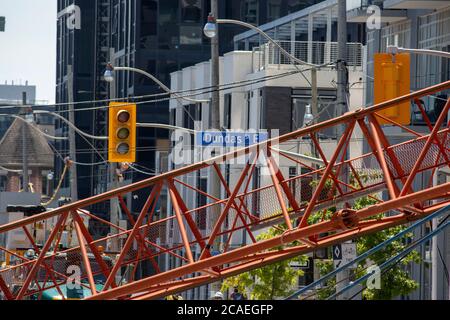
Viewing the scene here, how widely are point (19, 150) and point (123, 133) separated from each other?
4280 inches

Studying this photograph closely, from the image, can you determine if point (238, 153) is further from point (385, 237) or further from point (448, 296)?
point (448, 296)

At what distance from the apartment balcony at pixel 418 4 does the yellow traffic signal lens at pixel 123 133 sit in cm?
1480

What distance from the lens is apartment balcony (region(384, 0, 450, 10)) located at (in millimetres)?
45188

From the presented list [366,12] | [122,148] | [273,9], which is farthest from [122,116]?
[273,9]

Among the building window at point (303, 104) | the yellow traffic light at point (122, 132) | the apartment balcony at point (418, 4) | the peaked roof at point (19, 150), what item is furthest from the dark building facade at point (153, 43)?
the yellow traffic light at point (122, 132)

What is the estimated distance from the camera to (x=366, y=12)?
163ft

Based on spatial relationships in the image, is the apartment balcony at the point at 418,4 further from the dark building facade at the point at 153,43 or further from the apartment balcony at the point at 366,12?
the dark building facade at the point at 153,43

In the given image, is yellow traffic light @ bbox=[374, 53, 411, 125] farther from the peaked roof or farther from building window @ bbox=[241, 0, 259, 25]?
the peaked roof

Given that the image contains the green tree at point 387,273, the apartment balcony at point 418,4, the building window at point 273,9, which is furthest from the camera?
the building window at point 273,9

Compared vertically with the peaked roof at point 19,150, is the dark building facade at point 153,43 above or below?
above

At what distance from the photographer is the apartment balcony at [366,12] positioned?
159 feet

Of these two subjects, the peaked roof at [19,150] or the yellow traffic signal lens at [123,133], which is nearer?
the yellow traffic signal lens at [123,133]

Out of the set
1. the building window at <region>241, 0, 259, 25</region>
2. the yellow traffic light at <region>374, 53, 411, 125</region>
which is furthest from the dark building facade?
the yellow traffic light at <region>374, 53, 411, 125</region>
